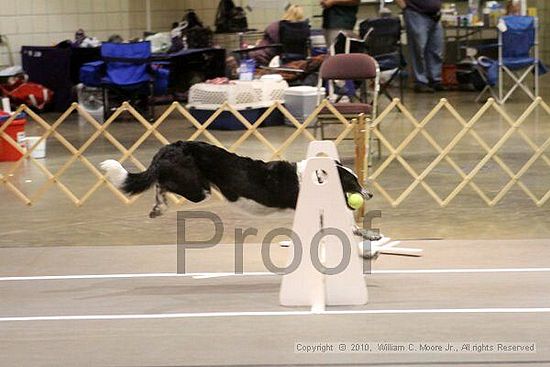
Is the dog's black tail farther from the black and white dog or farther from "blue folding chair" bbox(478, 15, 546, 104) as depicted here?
"blue folding chair" bbox(478, 15, 546, 104)

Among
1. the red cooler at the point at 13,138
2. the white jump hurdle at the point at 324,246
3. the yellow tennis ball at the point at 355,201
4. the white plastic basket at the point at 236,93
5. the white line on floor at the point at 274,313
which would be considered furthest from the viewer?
the white plastic basket at the point at 236,93

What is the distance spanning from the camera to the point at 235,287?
466cm

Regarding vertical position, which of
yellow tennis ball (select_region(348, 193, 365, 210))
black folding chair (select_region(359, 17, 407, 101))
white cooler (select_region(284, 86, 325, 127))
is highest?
black folding chair (select_region(359, 17, 407, 101))

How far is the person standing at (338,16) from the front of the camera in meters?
11.2

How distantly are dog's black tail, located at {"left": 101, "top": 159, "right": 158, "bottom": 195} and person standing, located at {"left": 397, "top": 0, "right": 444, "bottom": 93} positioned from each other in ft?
24.4

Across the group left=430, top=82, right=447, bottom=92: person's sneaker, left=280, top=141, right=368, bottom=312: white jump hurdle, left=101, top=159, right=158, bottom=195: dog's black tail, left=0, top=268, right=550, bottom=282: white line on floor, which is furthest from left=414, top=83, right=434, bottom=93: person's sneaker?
left=280, top=141, right=368, bottom=312: white jump hurdle

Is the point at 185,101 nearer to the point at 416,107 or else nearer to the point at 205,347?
the point at 416,107

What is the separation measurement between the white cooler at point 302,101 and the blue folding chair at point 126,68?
64.5 inches

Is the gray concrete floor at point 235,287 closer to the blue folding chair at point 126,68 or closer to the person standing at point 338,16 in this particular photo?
the blue folding chair at point 126,68

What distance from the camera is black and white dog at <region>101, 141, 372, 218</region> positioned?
475 centimetres

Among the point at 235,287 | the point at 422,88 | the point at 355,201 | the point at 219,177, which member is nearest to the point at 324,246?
the point at 355,201

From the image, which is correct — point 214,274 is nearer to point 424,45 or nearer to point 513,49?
point 513,49

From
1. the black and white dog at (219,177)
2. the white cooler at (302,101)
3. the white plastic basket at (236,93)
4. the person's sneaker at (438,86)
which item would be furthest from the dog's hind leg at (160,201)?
the person's sneaker at (438,86)

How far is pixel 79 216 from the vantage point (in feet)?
20.9
